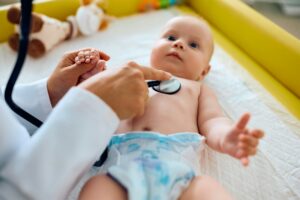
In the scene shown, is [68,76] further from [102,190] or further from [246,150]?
[246,150]

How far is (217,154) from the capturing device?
978mm

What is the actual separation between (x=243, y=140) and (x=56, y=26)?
106cm

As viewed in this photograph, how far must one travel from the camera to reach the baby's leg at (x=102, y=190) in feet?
2.22

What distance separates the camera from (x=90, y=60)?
863 millimetres

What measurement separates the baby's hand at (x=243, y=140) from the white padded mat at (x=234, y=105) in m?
0.26

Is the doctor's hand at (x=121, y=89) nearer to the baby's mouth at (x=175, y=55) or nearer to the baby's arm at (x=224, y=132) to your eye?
the baby's arm at (x=224, y=132)

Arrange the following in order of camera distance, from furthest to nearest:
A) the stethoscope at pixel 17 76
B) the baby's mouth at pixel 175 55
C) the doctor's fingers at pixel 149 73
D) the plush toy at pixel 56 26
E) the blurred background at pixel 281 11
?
the blurred background at pixel 281 11 < the plush toy at pixel 56 26 < the baby's mouth at pixel 175 55 < the doctor's fingers at pixel 149 73 < the stethoscope at pixel 17 76

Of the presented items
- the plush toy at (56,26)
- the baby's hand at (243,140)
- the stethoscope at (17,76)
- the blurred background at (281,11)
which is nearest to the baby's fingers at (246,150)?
the baby's hand at (243,140)

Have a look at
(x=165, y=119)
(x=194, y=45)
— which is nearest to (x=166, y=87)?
(x=165, y=119)

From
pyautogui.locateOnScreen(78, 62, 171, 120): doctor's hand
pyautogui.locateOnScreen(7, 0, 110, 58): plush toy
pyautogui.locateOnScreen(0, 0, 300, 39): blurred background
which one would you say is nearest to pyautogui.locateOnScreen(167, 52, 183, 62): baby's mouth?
pyautogui.locateOnScreen(78, 62, 171, 120): doctor's hand

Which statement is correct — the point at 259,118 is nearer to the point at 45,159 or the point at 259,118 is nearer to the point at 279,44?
the point at 279,44

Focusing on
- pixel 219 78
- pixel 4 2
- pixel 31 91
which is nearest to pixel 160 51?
pixel 219 78

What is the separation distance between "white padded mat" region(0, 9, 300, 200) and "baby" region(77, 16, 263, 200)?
120 mm

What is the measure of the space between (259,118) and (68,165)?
28.6 inches
